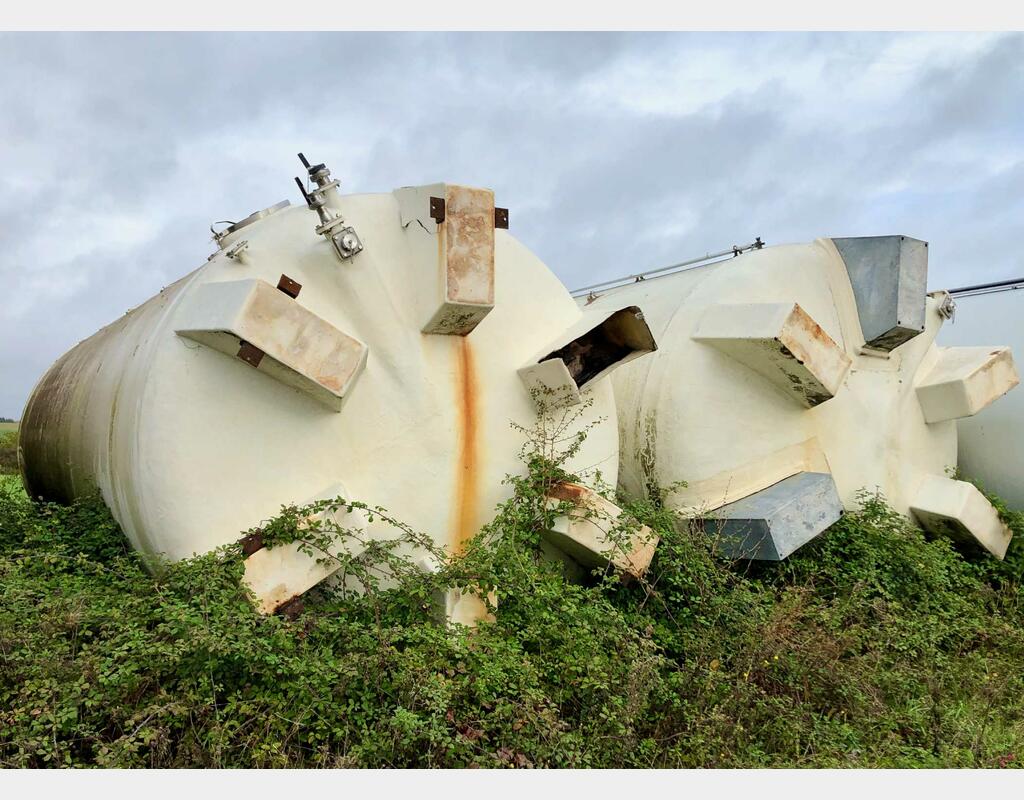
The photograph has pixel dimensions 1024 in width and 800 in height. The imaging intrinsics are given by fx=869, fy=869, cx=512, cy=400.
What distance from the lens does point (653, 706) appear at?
448cm

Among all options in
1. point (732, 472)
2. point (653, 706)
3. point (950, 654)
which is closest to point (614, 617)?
point (653, 706)

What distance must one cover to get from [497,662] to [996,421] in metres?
5.73

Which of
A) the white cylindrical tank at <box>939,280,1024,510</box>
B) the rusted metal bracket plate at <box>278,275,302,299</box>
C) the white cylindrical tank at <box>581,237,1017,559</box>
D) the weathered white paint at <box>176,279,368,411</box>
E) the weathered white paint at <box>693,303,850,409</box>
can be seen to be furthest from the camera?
the white cylindrical tank at <box>939,280,1024,510</box>

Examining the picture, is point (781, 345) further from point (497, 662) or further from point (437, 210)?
point (497, 662)

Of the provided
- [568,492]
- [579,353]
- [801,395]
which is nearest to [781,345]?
[801,395]

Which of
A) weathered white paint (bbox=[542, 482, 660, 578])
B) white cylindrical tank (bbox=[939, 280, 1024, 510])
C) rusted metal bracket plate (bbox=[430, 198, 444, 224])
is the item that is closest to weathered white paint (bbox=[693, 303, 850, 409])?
weathered white paint (bbox=[542, 482, 660, 578])

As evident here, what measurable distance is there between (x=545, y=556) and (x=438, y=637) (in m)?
1.21

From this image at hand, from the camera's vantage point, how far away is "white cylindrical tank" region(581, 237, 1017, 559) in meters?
5.89

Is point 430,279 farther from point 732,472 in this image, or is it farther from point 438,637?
point 732,472

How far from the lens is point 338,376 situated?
14.8ft

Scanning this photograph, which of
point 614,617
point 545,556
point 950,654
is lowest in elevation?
point 950,654

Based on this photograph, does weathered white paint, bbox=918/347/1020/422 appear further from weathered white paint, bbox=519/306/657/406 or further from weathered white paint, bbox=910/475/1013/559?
weathered white paint, bbox=519/306/657/406

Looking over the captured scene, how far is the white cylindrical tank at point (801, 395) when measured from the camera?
5.89 meters

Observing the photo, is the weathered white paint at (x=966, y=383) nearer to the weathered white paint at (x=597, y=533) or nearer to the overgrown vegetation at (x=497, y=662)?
the overgrown vegetation at (x=497, y=662)
